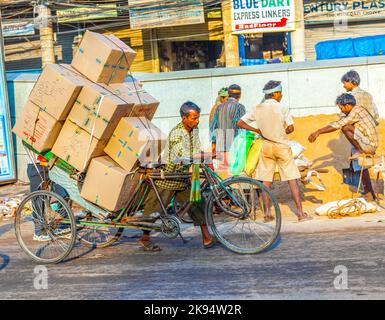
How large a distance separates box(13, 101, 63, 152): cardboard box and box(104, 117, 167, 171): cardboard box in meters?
0.58

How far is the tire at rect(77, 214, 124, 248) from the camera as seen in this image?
27.7 ft

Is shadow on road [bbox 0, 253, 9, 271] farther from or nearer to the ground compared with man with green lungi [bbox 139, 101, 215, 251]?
nearer to the ground

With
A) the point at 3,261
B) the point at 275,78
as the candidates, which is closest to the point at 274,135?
the point at 3,261

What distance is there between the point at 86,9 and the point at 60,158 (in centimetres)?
1838

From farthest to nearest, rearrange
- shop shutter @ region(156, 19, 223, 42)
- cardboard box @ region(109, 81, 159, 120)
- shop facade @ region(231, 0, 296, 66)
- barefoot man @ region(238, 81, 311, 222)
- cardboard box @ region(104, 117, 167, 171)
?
shop shutter @ region(156, 19, 223, 42) → shop facade @ region(231, 0, 296, 66) → barefoot man @ region(238, 81, 311, 222) → cardboard box @ region(109, 81, 159, 120) → cardboard box @ region(104, 117, 167, 171)

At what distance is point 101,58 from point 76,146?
0.94 m

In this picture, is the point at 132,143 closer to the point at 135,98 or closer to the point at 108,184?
the point at 108,184

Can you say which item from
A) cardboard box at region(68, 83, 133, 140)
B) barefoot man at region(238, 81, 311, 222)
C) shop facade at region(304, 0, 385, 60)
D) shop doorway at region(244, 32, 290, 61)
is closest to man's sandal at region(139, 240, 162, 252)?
cardboard box at region(68, 83, 133, 140)

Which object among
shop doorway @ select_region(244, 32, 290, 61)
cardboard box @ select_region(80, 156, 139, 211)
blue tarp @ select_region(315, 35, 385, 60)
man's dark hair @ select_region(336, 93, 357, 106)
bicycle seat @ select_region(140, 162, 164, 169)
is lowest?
cardboard box @ select_region(80, 156, 139, 211)

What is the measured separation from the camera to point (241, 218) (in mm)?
7566

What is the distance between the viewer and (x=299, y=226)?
908 cm

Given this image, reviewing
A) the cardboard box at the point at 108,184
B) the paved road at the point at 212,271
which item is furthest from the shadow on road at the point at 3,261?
the cardboard box at the point at 108,184

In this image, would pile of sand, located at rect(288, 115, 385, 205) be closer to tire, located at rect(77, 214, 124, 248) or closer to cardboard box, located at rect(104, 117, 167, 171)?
tire, located at rect(77, 214, 124, 248)
